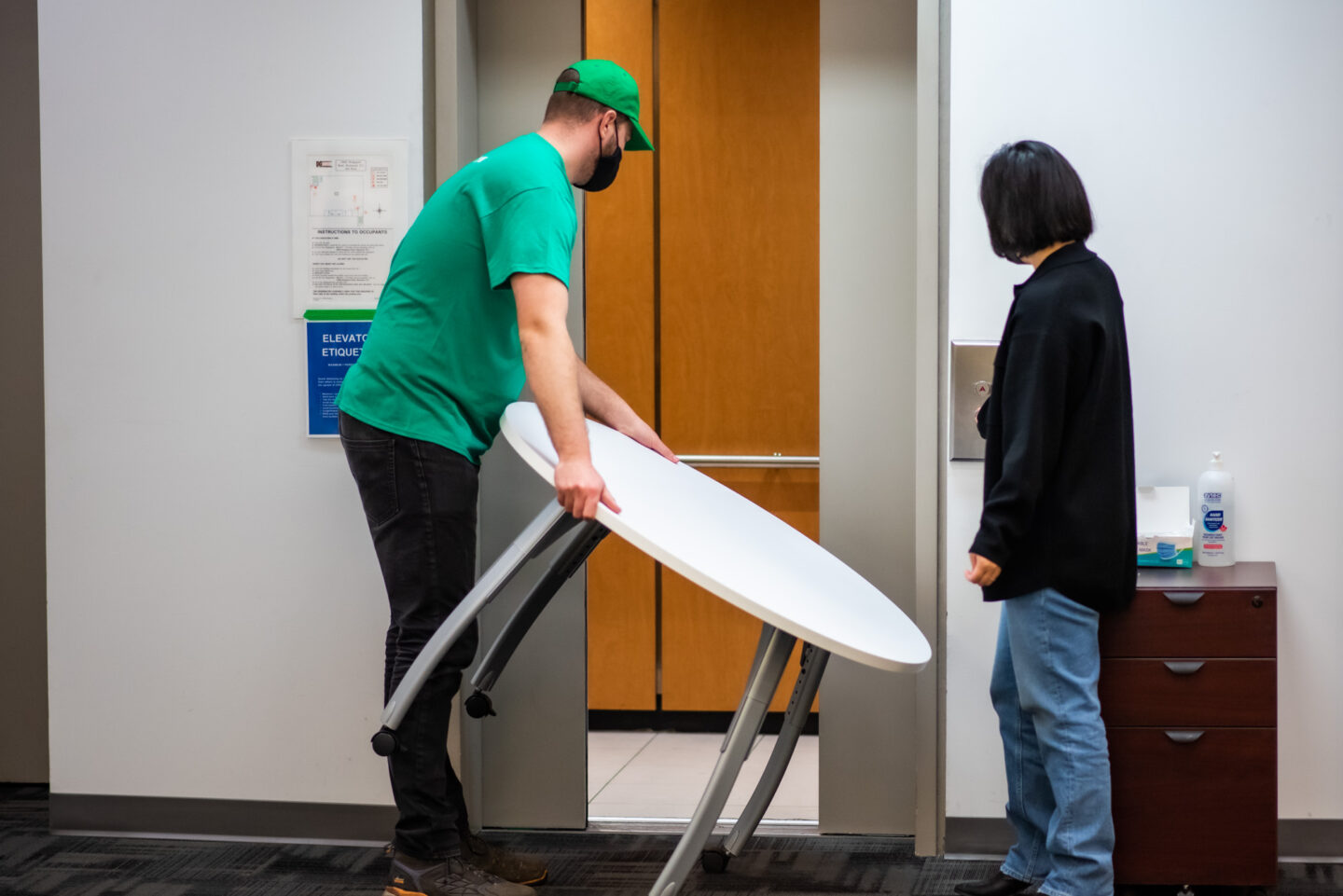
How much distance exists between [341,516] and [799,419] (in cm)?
144

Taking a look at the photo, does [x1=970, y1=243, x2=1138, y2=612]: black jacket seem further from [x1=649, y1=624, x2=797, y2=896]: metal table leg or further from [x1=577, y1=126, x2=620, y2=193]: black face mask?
[x1=577, y1=126, x2=620, y2=193]: black face mask

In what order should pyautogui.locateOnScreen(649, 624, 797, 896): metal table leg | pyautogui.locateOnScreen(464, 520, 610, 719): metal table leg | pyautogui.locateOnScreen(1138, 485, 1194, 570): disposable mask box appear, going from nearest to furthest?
pyautogui.locateOnScreen(649, 624, 797, 896): metal table leg → pyautogui.locateOnScreen(464, 520, 610, 719): metal table leg → pyautogui.locateOnScreen(1138, 485, 1194, 570): disposable mask box

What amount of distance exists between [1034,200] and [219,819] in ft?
7.46

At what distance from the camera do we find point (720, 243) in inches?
132

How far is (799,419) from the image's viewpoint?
3.34m

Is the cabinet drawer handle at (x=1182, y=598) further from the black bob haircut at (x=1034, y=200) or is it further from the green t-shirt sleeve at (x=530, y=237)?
the green t-shirt sleeve at (x=530, y=237)

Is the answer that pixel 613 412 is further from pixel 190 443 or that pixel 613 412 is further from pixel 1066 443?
pixel 190 443

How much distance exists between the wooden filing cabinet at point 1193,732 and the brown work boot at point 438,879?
120 cm

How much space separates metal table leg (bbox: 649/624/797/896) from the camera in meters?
1.61

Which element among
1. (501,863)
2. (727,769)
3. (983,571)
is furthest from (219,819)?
(983,571)

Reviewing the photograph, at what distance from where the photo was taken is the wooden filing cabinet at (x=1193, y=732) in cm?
204

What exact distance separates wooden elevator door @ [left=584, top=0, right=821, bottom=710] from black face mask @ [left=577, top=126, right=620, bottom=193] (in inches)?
49.9

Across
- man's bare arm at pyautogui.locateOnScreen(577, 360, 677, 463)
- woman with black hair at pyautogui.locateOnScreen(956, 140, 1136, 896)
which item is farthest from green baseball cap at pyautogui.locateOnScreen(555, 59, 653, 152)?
woman with black hair at pyautogui.locateOnScreen(956, 140, 1136, 896)

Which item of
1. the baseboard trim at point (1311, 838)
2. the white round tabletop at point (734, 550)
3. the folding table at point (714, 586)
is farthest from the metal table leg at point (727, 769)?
the baseboard trim at point (1311, 838)
